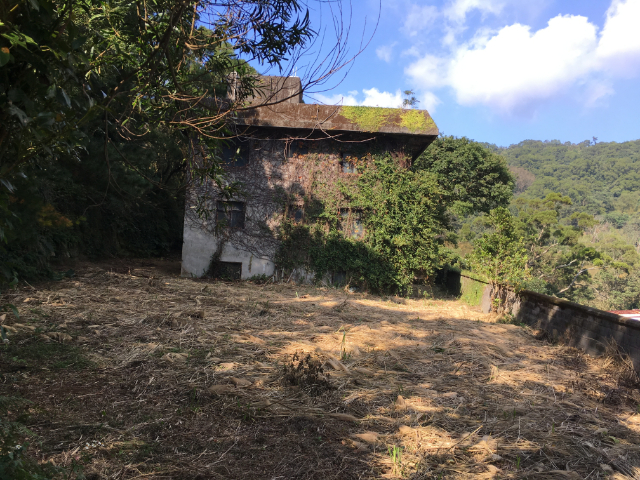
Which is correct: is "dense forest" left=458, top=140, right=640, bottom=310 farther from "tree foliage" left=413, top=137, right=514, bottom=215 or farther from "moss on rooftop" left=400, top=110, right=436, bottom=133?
"moss on rooftop" left=400, top=110, right=436, bottom=133

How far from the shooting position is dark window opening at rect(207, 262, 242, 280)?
43.4 ft

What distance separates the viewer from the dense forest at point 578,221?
26234 mm

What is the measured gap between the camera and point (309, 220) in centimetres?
1352

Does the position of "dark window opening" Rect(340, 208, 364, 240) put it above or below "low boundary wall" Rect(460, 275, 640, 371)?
above

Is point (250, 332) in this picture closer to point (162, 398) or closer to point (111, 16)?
point (162, 398)

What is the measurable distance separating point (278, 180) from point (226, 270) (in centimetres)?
336

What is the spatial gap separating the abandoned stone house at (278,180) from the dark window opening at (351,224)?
3 centimetres

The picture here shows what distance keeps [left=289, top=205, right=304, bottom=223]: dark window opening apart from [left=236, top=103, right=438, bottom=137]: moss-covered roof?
257 cm

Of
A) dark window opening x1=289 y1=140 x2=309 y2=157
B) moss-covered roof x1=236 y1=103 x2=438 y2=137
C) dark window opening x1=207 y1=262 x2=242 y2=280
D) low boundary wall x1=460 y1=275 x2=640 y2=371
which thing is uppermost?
moss-covered roof x1=236 y1=103 x2=438 y2=137

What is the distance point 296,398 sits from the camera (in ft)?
12.1

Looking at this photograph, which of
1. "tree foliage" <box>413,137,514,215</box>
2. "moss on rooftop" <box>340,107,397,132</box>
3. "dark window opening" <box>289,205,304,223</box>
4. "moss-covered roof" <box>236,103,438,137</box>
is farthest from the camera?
"tree foliage" <box>413,137,514,215</box>

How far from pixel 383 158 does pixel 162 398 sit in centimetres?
1138

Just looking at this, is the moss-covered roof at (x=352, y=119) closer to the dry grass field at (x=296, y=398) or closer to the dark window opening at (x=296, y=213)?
the dark window opening at (x=296, y=213)

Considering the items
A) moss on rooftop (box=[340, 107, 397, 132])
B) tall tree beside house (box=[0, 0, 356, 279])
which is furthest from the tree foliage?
tall tree beside house (box=[0, 0, 356, 279])
